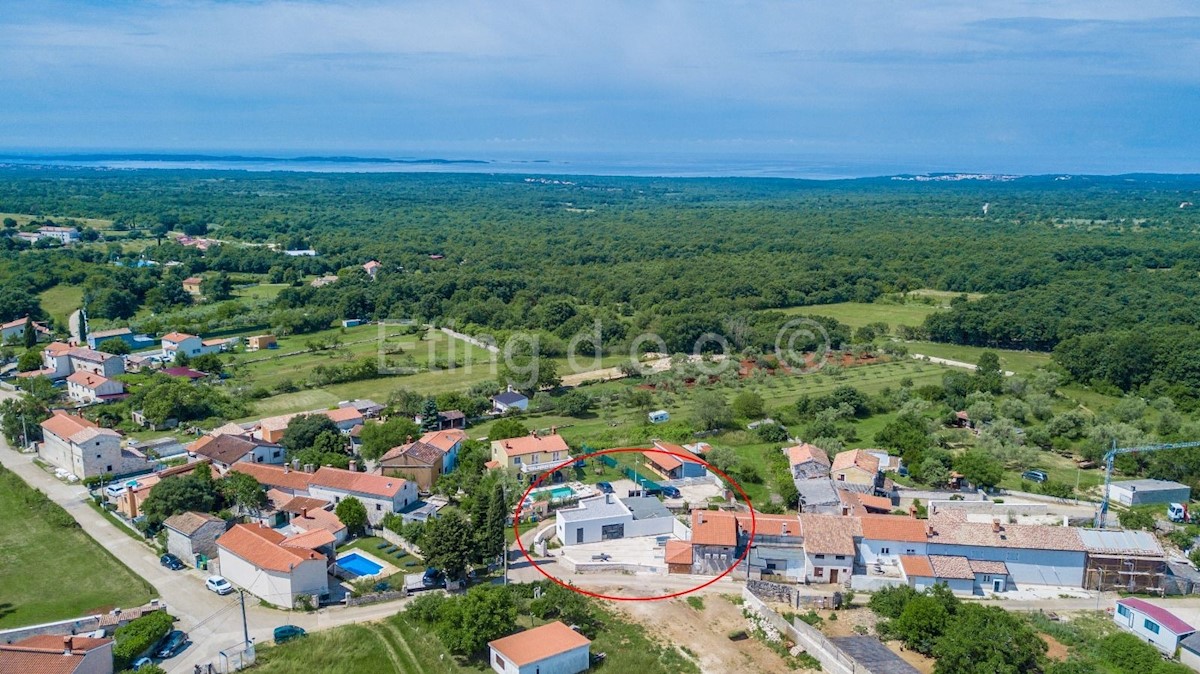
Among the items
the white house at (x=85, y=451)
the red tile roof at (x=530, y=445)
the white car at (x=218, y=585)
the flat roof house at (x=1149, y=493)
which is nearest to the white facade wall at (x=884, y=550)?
the flat roof house at (x=1149, y=493)

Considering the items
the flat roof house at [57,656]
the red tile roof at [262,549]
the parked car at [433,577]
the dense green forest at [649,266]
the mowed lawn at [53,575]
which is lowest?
the mowed lawn at [53,575]

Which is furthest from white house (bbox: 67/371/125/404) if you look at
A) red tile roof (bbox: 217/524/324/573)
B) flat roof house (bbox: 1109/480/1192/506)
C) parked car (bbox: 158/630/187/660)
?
flat roof house (bbox: 1109/480/1192/506)

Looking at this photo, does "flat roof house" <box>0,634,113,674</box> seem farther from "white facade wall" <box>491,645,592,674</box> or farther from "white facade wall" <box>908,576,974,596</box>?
"white facade wall" <box>908,576,974,596</box>

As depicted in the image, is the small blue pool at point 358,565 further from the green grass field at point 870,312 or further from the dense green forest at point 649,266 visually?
the green grass field at point 870,312

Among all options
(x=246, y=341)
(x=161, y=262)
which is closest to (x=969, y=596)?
(x=246, y=341)

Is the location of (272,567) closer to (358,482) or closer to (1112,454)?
(358,482)

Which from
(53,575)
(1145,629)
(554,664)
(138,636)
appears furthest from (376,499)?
(1145,629)

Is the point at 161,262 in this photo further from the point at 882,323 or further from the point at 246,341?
the point at 882,323
